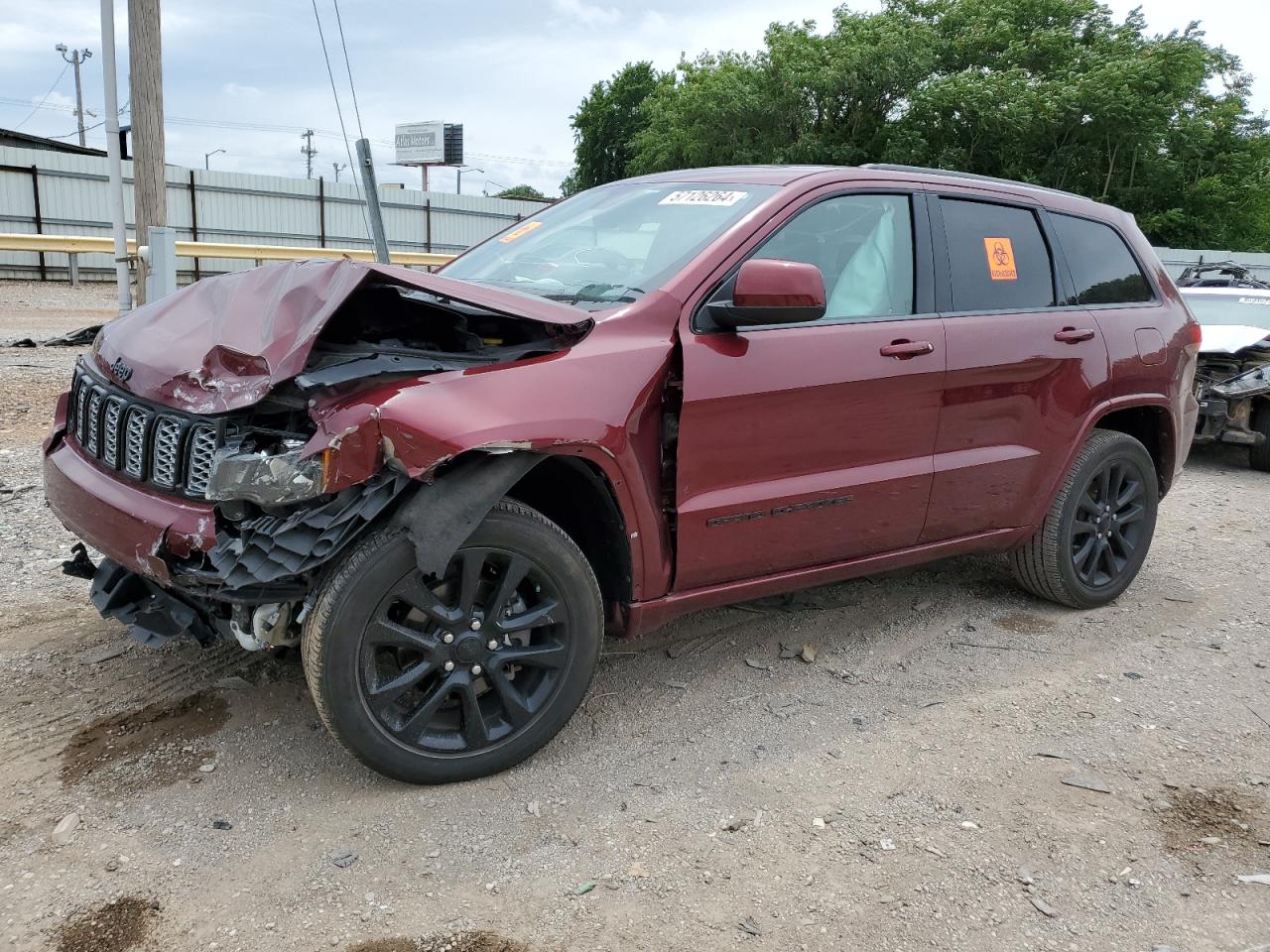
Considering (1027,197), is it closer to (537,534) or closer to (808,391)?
(808,391)

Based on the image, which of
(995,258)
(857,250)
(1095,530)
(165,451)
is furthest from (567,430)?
(1095,530)

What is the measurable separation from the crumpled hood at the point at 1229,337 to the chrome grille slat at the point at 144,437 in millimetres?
7728

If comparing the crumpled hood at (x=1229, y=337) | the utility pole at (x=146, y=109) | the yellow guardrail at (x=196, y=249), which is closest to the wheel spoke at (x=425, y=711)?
the utility pole at (x=146, y=109)

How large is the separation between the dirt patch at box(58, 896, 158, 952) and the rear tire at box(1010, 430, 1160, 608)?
359 centimetres

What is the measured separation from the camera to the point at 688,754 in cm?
328

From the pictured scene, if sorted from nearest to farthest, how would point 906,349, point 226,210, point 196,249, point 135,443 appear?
point 135,443 → point 906,349 → point 196,249 → point 226,210

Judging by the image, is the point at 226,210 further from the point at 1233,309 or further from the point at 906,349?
the point at 906,349

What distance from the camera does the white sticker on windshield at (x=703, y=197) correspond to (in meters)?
3.66

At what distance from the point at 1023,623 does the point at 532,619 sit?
8.28 feet

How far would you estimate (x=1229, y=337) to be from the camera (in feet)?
27.5

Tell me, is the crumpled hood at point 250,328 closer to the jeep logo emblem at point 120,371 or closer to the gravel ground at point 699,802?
the jeep logo emblem at point 120,371

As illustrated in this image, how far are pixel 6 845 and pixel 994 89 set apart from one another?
32.1 metres

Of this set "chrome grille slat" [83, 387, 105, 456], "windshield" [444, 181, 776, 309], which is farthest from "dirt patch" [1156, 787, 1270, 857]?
"chrome grille slat" [83, 387, 105, 456]

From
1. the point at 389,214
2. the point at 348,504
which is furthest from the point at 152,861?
the point at 389,214
